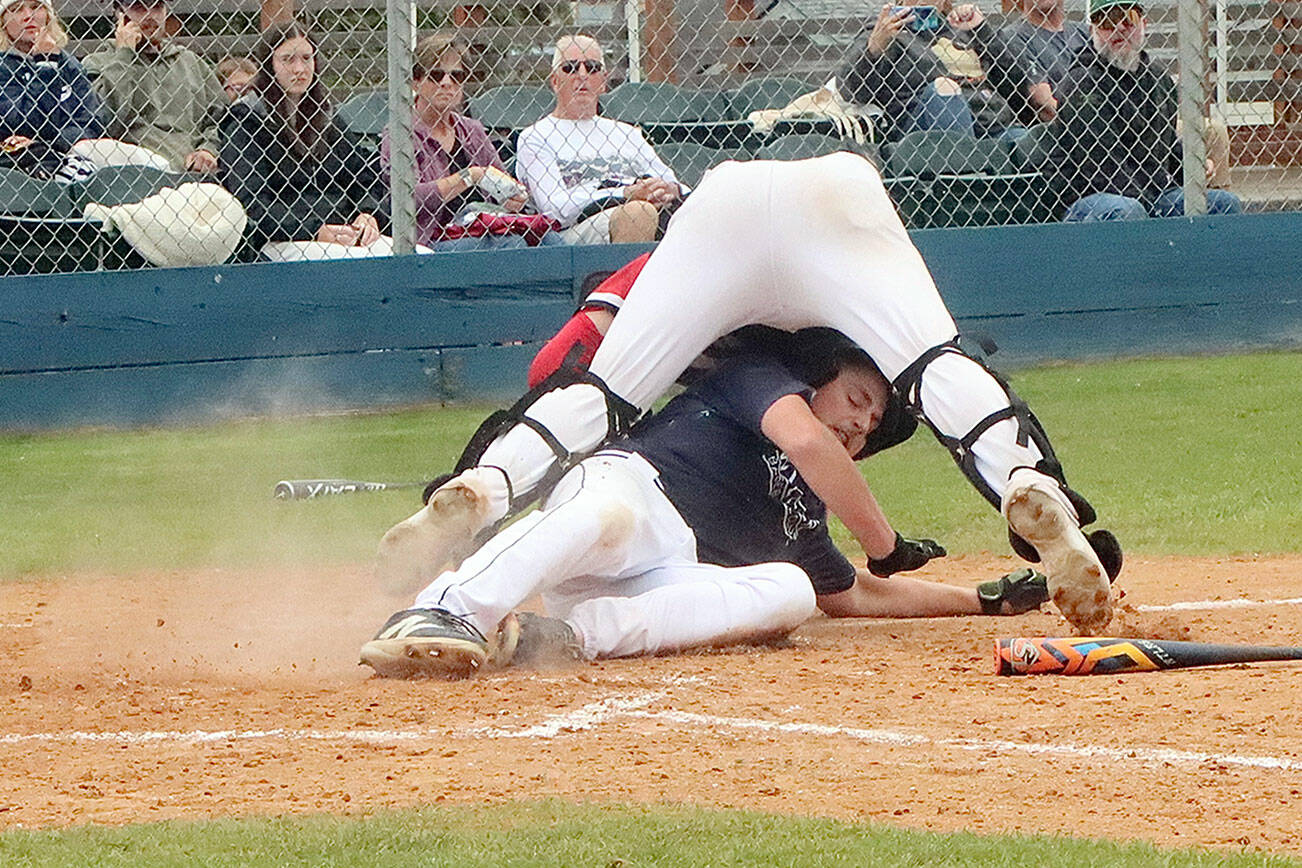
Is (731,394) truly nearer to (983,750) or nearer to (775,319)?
(775,319)

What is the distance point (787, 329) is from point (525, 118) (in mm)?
5091

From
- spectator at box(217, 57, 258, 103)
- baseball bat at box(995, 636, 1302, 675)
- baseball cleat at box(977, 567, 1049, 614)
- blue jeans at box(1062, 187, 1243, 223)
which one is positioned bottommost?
baseball cleat at box(977, 567, 1049, 614)

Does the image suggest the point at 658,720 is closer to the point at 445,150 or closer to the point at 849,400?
the point at 849,400

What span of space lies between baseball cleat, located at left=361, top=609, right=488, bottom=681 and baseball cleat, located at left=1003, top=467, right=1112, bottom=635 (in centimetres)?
126

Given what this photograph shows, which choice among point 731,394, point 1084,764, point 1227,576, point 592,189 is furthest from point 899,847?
point 592,189

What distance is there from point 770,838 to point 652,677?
61.9 inches

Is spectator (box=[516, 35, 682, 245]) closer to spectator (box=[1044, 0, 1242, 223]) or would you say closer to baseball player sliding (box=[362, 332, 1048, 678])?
spectator (box=[1044, 0, 1242, 223])

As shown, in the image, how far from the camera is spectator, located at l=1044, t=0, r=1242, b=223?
9891mm

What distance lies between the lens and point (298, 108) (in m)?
8.92

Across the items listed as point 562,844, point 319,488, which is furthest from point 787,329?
point 319,488

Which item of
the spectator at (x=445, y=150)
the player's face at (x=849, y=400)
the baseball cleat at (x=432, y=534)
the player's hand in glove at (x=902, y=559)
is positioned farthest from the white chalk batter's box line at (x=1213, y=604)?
the spectator at (x=445, y=150)

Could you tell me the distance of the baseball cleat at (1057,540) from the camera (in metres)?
4.25

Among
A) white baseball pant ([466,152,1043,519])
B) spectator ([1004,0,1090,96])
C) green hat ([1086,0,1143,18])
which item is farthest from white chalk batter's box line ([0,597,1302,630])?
green hat ([1086,0,1143,18])

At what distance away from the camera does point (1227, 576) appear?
5898 millimetres
